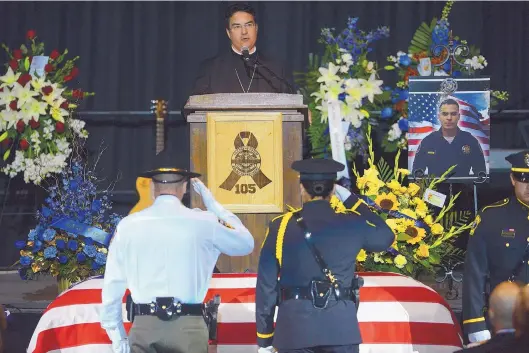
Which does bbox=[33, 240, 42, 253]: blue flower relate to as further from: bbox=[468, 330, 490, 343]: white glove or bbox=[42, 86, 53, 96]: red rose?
bbox=[468, 330, 490, 343]: white glove

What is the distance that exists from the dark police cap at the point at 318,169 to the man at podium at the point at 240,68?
201 cm

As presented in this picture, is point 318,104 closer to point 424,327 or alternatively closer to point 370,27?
point 370,27

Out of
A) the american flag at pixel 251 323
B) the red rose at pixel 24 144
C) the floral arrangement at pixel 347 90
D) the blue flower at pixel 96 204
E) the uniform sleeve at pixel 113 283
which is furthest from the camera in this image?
the red rose at pixel 24 144

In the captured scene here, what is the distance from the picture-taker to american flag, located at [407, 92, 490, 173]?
22.5 ft

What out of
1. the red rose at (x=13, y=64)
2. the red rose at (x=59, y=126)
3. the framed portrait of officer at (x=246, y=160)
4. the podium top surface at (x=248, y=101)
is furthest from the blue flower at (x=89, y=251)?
the red rose at (x=13, y=64)

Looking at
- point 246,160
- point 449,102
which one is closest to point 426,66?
point 449,102

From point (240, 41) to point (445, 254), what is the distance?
6.13 ft

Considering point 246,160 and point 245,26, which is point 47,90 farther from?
point 246,160

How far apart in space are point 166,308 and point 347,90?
2.99 m

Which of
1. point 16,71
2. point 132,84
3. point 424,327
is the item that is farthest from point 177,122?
point 424,327

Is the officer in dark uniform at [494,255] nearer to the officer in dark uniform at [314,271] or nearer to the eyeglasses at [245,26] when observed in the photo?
the officer in dark uniform at [314,271]

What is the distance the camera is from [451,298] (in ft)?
19.6

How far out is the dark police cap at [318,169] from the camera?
4.02 meters

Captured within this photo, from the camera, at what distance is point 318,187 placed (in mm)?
4047
